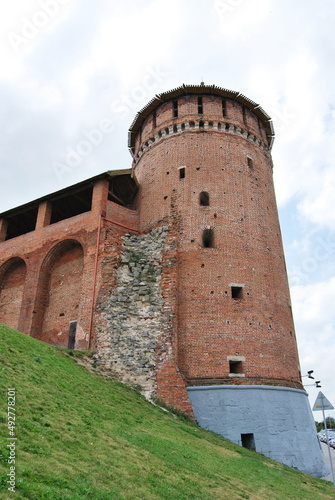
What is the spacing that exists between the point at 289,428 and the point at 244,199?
1027cm

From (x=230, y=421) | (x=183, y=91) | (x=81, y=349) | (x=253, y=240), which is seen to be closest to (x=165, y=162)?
(x=183, y=91)

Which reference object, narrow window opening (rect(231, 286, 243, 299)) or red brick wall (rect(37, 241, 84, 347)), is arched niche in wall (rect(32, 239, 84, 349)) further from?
narrow window opening (rect(231, 286, 243, 299))

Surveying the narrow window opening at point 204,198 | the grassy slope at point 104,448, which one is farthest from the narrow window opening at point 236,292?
the grassy slope at point 104,448

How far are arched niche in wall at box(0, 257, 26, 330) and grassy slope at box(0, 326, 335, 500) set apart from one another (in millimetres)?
8607

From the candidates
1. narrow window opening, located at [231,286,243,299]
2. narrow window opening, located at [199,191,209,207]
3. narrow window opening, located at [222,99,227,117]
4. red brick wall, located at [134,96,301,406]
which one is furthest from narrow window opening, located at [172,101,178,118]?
narrow window opening, located at [231,286,243,299]

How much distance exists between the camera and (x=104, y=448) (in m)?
7.07

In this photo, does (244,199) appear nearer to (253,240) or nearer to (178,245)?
(253,240)

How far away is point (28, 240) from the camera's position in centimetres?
2070

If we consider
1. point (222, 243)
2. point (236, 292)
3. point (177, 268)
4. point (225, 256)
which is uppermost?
point (222, 243)

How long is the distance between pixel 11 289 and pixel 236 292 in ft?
41.3

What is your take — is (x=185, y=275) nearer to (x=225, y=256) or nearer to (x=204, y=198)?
(x=225, y=256)

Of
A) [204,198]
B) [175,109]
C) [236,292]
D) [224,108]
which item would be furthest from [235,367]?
[175,109]

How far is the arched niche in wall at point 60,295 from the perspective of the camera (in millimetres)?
18094

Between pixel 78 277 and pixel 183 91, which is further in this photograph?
pixel 183 91
